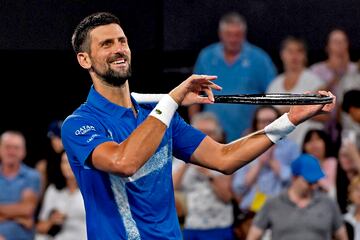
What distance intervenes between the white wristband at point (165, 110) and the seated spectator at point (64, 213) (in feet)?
9.89

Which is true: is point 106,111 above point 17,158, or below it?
above

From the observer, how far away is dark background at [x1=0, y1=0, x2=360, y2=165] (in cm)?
489

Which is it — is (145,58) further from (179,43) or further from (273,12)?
(273,12)

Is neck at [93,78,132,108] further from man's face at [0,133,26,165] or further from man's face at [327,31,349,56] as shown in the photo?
man's face at [0,133,26,165]

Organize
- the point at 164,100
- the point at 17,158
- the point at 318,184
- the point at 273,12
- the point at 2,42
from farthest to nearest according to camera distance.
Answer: the point at 17,158
the point at 318,184
the point at 273,12
the point at 2,42
the point at 164,100

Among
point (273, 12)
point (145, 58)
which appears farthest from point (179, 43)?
point (273, 12)

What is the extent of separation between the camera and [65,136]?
3727mm

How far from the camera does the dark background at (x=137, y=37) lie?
4.89 metres

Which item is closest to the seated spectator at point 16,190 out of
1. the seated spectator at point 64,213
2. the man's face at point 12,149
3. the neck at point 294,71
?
the man's face at point 12,149

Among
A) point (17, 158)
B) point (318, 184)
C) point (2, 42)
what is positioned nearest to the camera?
point (2, 42)

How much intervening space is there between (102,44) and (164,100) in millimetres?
386

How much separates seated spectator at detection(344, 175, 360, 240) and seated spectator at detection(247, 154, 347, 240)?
15 cm

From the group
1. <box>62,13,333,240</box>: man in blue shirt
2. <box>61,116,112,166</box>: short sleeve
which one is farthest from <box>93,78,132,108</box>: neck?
<box>61,116,112,166</box>: short sleeve

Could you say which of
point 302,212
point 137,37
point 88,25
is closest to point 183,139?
point 88,25
